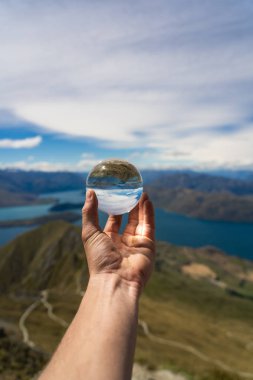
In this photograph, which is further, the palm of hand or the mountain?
the mountain

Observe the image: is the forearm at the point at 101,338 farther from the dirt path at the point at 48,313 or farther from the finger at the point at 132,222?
the dirt path at the point at 48,313

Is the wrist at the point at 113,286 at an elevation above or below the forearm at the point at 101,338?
above

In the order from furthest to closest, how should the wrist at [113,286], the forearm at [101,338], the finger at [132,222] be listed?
1. the finger at [132,222]
2. the wrist at [113,286]
3. the forearm at [101,338]

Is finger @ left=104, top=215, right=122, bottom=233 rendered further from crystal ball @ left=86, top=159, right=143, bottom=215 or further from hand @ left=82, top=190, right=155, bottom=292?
crystal ball @ left=86, top=159, right=143, bottom=215

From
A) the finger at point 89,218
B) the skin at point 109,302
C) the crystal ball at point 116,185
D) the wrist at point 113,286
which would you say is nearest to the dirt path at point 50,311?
the crystal ball at point 116,185

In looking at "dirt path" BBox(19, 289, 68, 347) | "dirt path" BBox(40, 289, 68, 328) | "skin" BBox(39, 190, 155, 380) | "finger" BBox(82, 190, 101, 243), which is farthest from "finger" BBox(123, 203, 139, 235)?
"dirt path" BBox(40, 289, 68, 328)

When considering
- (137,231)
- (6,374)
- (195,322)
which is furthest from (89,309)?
(195,322)

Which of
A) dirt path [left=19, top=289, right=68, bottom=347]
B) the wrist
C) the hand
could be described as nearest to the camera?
the wrist

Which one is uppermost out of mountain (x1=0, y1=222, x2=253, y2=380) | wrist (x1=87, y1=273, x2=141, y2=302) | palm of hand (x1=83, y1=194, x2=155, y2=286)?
palm of hand (x1=83, y1=194, x2=155, y2=286)
